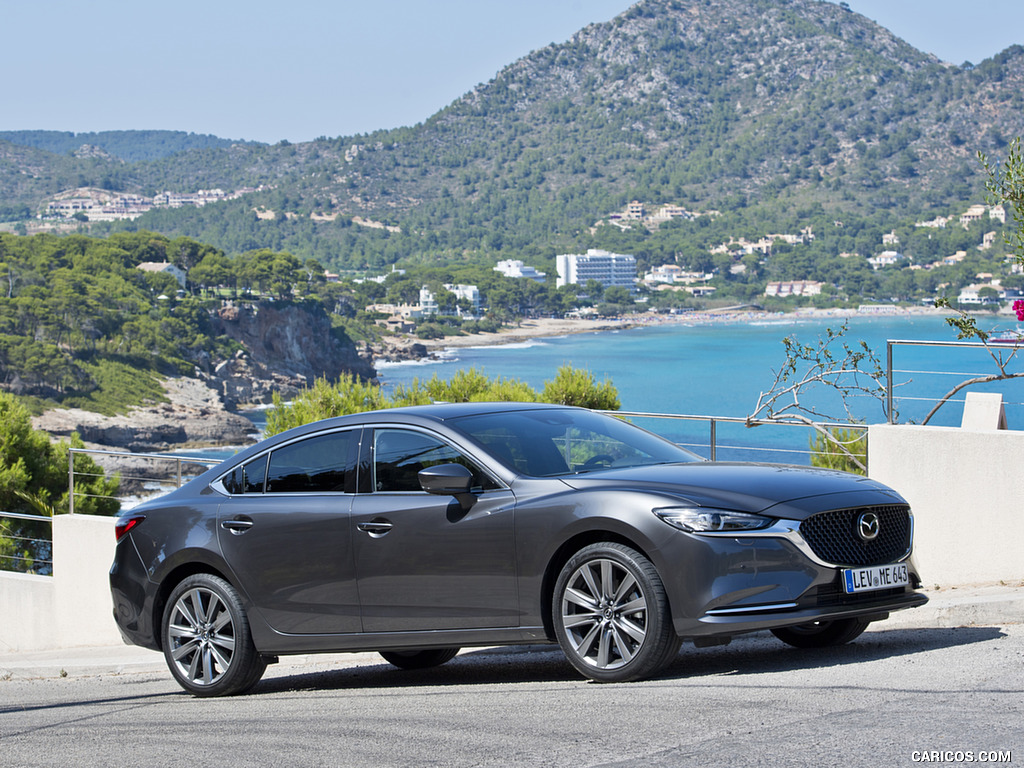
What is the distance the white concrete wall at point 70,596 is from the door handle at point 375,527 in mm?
6636

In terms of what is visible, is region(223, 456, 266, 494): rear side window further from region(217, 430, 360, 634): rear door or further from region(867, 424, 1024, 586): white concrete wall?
region(867, 424, 1024, 586): white concrete wall

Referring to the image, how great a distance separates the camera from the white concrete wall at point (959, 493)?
765 cm

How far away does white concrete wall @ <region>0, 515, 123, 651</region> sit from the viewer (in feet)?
39.2

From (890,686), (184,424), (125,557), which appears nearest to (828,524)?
(890,686)

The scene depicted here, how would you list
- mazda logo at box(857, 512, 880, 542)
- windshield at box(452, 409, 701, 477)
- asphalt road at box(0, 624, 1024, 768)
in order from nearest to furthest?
asphalt road at box(0, 624, 1024, 768)
mazda logo at box(857, 512, 880, 542)
windshield at box(452, 409, 701, 477)

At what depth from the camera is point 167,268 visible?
15612 centimetres

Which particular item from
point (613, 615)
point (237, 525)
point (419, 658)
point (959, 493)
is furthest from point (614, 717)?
point (959, 493)

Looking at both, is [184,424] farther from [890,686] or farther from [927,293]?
[927,293]

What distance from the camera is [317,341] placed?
15962cm

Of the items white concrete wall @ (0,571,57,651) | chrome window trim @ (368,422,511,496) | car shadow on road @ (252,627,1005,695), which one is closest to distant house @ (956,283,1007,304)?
white concrete wall @ (0,571,57,651)

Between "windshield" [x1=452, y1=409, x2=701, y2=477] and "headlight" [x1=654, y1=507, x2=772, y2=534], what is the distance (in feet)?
2.51

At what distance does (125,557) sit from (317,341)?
154690 millimetres

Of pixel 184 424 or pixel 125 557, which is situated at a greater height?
pixel 125 557

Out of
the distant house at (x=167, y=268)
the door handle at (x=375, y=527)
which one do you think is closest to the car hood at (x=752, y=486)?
the door handle at (x=375, y=527)
